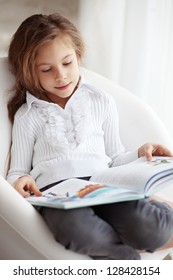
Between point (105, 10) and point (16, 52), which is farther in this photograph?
point (105, 10)

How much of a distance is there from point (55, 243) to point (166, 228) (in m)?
0.27

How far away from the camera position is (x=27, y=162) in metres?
1.59

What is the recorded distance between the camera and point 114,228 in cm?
Result: 131

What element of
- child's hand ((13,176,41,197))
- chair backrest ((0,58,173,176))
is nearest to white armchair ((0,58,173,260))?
chair backrest ((0,58,173,176))

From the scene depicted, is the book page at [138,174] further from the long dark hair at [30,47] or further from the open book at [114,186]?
the long dark hair at [30,47]

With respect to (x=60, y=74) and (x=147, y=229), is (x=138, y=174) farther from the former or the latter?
(x=60, y=74)

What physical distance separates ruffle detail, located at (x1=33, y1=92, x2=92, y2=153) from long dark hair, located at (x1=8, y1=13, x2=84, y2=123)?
0.07m

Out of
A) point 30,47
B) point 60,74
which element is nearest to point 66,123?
point 60,74

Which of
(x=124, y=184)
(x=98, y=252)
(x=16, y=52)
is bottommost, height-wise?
(x=98, y=252)

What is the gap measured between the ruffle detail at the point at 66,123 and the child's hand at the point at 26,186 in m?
0.15

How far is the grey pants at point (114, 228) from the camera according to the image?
122cm

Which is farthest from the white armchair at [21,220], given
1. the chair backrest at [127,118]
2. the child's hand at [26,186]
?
the child's hand at [26,186]

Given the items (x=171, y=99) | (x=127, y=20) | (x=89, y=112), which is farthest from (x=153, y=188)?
(x=127, y=20)

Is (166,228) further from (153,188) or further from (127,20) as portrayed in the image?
(127,20)
